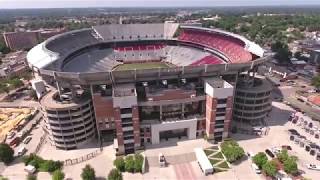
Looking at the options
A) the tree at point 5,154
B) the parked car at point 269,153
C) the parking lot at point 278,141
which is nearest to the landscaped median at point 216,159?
the parking lot at point 278,141

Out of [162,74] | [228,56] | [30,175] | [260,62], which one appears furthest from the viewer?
[228,56]

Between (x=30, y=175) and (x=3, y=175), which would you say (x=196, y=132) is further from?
(x=3, y=175)

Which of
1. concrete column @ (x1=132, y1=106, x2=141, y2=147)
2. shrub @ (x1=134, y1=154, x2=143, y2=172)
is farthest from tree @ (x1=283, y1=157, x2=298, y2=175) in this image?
concrete column @ (x1=132, y1=106, x2=141, y2=147)

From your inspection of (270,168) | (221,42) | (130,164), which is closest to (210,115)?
(270,168)

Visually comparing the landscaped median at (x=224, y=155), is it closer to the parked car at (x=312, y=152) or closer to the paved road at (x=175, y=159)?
the paved road at (x=175, y=159)

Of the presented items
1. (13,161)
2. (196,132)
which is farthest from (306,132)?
(13,161)

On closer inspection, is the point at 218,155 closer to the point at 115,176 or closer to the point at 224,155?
the point at 224,155
